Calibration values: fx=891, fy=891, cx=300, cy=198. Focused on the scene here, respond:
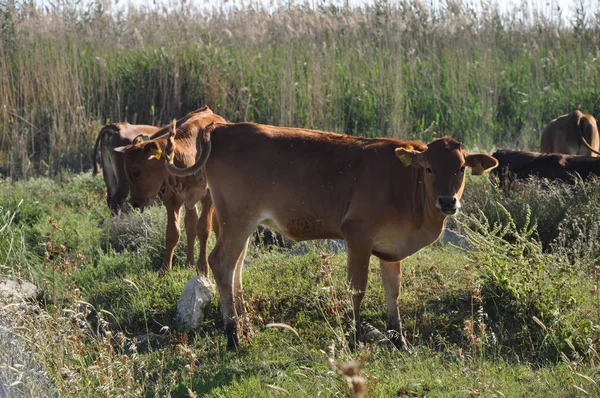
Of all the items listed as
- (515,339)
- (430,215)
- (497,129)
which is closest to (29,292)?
(430,215)

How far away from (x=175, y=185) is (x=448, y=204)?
3.39m

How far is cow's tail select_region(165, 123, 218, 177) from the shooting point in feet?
24.6

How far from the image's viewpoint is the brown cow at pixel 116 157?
11188 mm

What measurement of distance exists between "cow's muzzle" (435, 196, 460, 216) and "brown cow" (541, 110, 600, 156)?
7062 mm

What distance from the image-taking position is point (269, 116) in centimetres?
1586

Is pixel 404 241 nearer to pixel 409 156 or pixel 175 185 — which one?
pixel 409 156

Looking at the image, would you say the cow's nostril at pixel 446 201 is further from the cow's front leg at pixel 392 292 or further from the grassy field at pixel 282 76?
the grassy field at pixel 282 76

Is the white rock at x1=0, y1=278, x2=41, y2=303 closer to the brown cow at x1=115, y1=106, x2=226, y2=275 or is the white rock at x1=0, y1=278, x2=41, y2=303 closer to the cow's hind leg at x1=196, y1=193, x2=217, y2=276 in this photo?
the brown cow at x1=115, y1=106, x2=226, y2=275

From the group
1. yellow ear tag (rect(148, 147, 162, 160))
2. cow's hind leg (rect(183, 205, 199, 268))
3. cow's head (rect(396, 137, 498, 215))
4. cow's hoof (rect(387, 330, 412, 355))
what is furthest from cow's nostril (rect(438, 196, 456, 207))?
cow's hind leg (rect(183, 205, 199, 268))

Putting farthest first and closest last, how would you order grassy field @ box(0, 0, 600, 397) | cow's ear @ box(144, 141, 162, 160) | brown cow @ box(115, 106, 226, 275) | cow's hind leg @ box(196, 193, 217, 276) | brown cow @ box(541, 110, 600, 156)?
brown cow @ box(541, 110, 600, 156)
cow's hind leg @ box(196, 193, 217, 276)
brown cow @ box(115, 106, 226, 275)
cow's ear @ box(144, 141, 162, 160)
grassy field @ box(0, 0, 600, 397)

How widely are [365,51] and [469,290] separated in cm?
1034

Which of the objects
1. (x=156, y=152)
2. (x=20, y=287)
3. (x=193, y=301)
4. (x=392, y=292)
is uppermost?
(x=156, y=152)

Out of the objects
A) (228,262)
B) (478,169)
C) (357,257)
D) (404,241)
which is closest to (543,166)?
(478,169)

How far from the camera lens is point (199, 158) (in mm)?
7566
